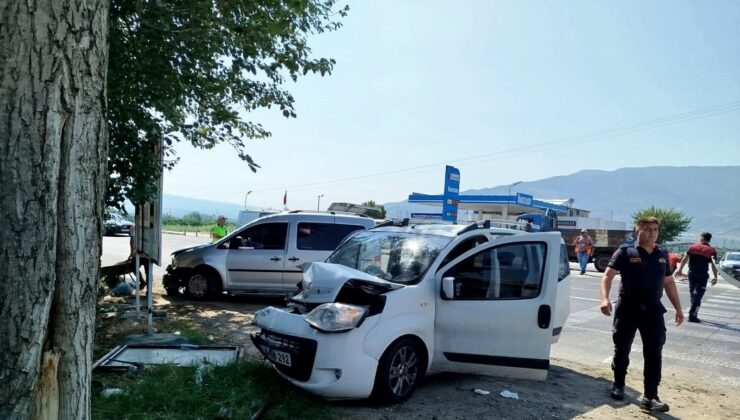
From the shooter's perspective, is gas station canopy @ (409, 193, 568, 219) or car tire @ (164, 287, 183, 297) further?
gas station canopy @ (409, 193, 568, 219)

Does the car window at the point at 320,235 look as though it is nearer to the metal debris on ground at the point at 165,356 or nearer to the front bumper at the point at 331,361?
the metal debris on ground at the point at 165,356

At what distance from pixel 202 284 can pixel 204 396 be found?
606 centimetres

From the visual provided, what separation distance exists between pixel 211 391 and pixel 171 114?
13.7 feet

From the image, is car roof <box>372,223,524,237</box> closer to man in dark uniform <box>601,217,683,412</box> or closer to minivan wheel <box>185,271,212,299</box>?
man in dark uniform <box>601,217,683,412</box>

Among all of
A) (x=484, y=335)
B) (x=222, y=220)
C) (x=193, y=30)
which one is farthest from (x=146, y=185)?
(x=222, y=220)

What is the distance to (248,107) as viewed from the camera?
10078 millimetres

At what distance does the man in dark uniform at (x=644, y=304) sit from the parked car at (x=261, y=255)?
18.9 feet

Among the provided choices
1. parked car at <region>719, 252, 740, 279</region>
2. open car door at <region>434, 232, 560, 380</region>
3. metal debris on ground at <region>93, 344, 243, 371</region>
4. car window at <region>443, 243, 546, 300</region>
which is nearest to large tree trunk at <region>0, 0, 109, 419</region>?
metal debris on ground at <region>93, 344, 243, 371</region>

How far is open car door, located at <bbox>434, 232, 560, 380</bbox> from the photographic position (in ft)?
16.0

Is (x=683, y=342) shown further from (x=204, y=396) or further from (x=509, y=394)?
(x=204, y=396)

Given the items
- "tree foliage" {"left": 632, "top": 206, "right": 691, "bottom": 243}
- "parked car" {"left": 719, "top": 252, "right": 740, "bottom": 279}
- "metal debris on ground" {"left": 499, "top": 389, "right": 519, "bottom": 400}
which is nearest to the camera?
"metal debris on ground" {"left": 499, "top": 389, "right": 519, "bottom": 400}

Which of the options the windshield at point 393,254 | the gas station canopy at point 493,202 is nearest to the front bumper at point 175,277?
the windshield at point 393,254

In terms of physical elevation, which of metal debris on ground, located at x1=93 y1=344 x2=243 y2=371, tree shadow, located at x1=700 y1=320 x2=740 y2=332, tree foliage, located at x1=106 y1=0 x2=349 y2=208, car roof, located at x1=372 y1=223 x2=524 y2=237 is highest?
tree foliage, located at x1=106 y1=0 x2=349 y2=208

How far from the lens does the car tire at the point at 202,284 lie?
997 centimetres
